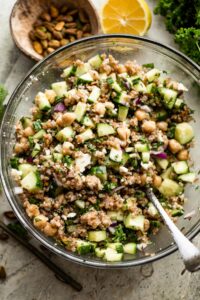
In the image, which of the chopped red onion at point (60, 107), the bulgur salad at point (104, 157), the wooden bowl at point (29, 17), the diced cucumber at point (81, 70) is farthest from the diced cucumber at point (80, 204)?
the wooden bowl at point (29, 17)

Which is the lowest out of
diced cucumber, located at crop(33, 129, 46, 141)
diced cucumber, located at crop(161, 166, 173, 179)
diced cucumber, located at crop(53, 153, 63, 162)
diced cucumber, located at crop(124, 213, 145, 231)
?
diced cucumber, located at crop(124, 213, 145, 231)

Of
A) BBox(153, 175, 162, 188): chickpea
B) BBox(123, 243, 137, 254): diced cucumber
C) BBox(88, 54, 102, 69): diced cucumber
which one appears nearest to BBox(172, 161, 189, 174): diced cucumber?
BBox(153, 175, 162, 188): chickpea

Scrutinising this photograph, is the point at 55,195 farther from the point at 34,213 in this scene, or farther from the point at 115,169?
the point at 115,169

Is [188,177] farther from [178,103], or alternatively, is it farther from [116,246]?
[116,246]

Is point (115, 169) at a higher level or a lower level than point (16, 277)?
higher

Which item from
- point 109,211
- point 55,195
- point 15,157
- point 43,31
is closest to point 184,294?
point 109,211

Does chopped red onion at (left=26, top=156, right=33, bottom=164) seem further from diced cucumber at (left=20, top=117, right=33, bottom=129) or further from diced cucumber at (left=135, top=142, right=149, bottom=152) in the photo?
diced cucumber at (left=135, top=142, right=149, bottom=152)

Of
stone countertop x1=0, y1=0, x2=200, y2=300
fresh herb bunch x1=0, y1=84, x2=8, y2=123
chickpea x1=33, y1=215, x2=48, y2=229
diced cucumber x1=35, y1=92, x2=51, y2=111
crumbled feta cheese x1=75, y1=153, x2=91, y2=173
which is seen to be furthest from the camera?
stone countertop x1=0, y1=0, x2=200, y2=300
